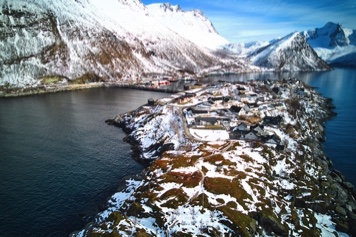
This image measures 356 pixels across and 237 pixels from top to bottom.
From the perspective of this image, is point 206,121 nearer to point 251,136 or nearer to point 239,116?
point 239,116

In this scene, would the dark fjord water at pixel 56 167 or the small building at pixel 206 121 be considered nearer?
the dark fjord water at pixel 56 167

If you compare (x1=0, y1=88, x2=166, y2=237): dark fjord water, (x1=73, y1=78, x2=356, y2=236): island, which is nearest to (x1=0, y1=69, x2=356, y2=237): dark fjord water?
(x1=0, y1=88, x2=166, y2=237): dark fjord water

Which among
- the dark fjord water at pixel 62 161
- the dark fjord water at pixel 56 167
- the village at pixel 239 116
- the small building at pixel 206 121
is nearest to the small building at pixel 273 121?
the village at pixel 239 116

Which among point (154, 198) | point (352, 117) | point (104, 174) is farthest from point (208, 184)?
point (352, 117)

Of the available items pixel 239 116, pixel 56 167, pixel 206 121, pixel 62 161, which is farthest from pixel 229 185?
pixel 62 161

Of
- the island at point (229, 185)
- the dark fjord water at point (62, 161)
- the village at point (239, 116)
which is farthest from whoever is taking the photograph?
the village at point (239, 116)

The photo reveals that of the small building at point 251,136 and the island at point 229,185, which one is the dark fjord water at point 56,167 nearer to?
the island at point 229,185

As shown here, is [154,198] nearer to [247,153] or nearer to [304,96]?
[247,153]

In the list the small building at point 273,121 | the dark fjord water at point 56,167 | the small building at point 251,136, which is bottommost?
the dark fjord water at point 56,167

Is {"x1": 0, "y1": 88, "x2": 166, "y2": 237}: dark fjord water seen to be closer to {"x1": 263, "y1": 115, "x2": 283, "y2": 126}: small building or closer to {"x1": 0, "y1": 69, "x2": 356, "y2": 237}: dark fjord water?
{"x1": 0, "y1": 69, "x2": 356, "y2": 237}: dark fjord water
